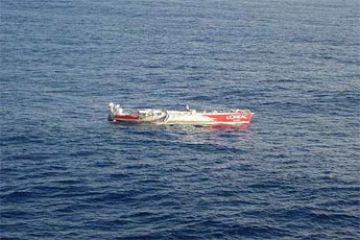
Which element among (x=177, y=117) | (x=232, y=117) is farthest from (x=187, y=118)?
(x=232, y=117)

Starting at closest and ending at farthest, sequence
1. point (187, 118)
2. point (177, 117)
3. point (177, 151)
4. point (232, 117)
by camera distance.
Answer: point (177, 151) → point (177, 117) → point (187, 118) → point (232, 117)

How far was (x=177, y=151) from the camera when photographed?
110250mm

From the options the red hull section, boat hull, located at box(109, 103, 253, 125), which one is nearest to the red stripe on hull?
boat hull, located at box(109, 103, 253, 125)

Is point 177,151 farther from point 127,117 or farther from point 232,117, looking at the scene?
point 232,117

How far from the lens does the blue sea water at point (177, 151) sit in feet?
276

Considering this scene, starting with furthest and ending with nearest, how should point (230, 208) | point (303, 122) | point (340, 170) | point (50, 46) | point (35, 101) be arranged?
point (50, 46) → point (35, 101) → point (303, 122) → point (340, 170) → point (230, 208)

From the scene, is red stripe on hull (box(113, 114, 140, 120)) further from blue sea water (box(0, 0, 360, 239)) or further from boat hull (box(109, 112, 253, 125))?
blue sea water (box(0, 0, 360, 239))

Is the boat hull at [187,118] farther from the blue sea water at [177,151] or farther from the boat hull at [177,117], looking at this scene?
the blue sea water at [177,151]

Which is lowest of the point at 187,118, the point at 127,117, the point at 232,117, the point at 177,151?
the point at 177,151

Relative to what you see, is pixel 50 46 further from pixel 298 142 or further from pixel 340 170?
pixel 340 170

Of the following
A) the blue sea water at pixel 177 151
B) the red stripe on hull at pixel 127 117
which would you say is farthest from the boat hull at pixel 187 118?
the blue sea water at pixel 177 151

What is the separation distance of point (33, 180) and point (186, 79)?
69.5m

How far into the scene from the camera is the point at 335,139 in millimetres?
117875

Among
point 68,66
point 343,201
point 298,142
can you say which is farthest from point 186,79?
point 343,201
